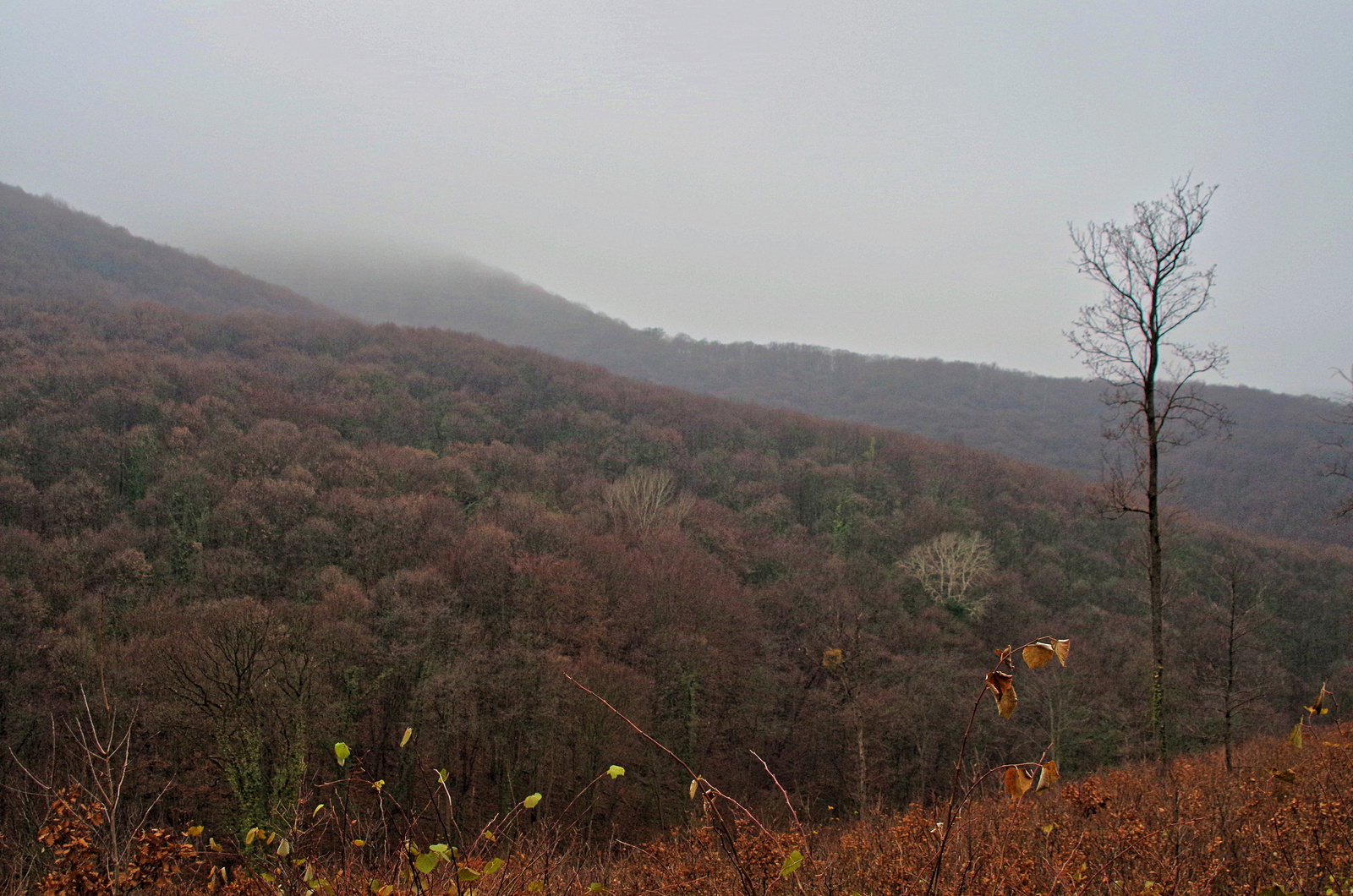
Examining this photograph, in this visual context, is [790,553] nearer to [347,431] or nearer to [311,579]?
[311,579]

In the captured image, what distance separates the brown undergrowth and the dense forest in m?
0.38

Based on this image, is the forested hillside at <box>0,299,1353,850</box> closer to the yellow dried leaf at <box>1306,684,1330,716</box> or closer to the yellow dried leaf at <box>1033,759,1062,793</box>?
the yellow dried leaf at <box>1033,759,1062,793</box>

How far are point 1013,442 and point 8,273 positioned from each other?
410ft

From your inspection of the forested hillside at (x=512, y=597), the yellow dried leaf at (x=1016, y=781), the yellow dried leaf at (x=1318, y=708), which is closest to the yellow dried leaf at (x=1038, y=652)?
the yellow dried leaf at (x=1016, y=781)

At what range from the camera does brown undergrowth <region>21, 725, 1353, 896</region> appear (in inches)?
104

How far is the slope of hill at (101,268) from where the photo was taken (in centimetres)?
7688

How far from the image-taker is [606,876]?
4.71 metres

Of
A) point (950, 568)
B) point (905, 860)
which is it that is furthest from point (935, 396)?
point (905, 860)

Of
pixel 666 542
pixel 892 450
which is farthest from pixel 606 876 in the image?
pixel 892 450

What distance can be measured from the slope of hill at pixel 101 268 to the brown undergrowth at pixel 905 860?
92.4 meters

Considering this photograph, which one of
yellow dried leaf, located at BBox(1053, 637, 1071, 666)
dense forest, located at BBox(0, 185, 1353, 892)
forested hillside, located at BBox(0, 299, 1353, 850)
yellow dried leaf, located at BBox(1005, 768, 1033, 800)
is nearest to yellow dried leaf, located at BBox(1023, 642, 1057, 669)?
yellow dried leaf, located at BBox(1053, 637, 1071, 666)

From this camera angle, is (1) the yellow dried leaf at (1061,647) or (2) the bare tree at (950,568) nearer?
(1) the yellow dried leaf at (1061,647)

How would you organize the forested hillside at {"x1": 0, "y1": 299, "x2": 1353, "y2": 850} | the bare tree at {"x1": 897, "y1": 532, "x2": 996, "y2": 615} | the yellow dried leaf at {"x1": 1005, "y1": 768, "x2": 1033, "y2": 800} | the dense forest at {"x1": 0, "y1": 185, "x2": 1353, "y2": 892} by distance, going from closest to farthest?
the yellow dried leaf at {"x1": 1005, "y1": 768, "x2": 1033, "y2": 800}
the dense forest at {"x1": 0, "y1": 185, "x2": 1353, "y2": 892}
the forested hillside at {"x1": 0, "y1": 299, "x2": 1353, "y2": 850}
the bare tree at {"x1": 897, "y1": 532, "x2": 996, "y2": 615}

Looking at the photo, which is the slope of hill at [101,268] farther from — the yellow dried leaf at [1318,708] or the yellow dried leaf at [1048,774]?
the yellow dried leaf at [1318,708]
